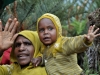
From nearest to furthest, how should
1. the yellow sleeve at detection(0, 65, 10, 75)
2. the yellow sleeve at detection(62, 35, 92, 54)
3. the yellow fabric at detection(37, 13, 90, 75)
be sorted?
the yellow sleeve at detection(62, 35, 92, 54) < the yellow fabric at detection(37, 13, 90, 75) < the yellow sleeve at detection(0, 65, 10, 75)

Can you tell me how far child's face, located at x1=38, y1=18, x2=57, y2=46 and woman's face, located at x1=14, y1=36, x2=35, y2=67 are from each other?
15cm

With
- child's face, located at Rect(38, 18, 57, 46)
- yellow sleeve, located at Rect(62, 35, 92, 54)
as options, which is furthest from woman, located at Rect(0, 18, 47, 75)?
yellow sleeve, located at Rect(62, 35, 92, 54)

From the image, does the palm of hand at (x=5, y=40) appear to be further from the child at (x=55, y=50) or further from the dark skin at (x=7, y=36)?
the child at (x=55, y=50)

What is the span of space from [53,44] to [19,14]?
8.31 feet

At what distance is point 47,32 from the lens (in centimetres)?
348

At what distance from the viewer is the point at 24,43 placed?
11.7 feet

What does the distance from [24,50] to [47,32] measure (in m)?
0.31

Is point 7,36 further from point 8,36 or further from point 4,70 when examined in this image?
point 4,70

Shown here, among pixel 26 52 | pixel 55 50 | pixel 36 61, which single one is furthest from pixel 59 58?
pixel 26 52

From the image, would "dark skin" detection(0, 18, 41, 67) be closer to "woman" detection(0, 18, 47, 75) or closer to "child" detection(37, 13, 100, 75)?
"woman" detection(0, 18, 47, 75)

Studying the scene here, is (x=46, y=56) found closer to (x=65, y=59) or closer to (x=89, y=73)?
(x=65, y=59)

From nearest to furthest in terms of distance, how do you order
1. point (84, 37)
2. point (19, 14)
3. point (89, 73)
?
point (84, 37) → point (19, 14) → point (89, 73)

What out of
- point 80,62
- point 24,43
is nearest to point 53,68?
point 24,43

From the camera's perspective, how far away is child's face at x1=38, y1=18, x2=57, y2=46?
349 centimetres
